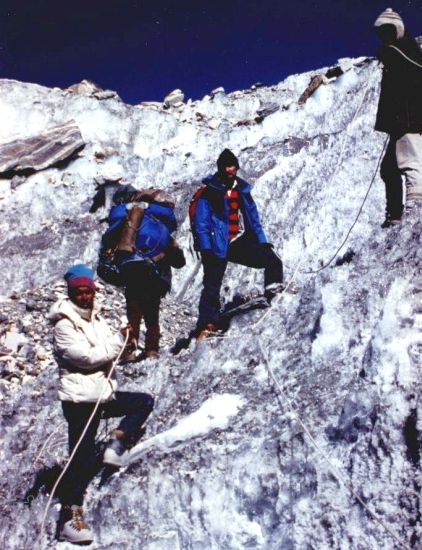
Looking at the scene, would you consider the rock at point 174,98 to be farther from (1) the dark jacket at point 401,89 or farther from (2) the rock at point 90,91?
(1) the dark jacket at point 401,89

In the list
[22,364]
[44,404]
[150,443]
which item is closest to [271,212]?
[22,364]

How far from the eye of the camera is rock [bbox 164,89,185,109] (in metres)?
28.9

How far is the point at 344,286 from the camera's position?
5133 mm

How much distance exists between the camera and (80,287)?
4141 millimetres

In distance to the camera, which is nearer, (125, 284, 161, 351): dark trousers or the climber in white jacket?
the climber in white jacket

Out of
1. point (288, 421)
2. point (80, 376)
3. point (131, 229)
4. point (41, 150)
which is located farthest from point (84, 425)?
point (41, 150)

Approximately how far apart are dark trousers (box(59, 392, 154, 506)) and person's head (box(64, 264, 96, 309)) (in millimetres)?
808

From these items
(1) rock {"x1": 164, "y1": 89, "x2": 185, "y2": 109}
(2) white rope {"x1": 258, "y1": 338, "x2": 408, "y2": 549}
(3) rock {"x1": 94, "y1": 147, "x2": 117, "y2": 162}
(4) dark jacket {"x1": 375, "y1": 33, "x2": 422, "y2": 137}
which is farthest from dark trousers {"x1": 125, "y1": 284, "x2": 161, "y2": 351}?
(1) rock {"x1": 164, "y1": 89, "x2": 185, "y2": 109}

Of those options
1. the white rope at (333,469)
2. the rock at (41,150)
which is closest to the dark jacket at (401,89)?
the white rope at (333,469)

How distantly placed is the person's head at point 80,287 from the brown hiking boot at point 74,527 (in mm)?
1706

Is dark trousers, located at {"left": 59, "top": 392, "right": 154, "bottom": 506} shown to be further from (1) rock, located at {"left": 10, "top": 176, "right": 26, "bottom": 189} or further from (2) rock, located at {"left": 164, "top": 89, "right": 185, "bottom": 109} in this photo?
(2) rock, located at {"left": 164, "top": 89, "right": 185, "bottom": 109}

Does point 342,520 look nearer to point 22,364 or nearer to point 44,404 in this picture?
point 44,404

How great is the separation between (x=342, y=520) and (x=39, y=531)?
2.80 meters

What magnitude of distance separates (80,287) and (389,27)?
3.79 meters
